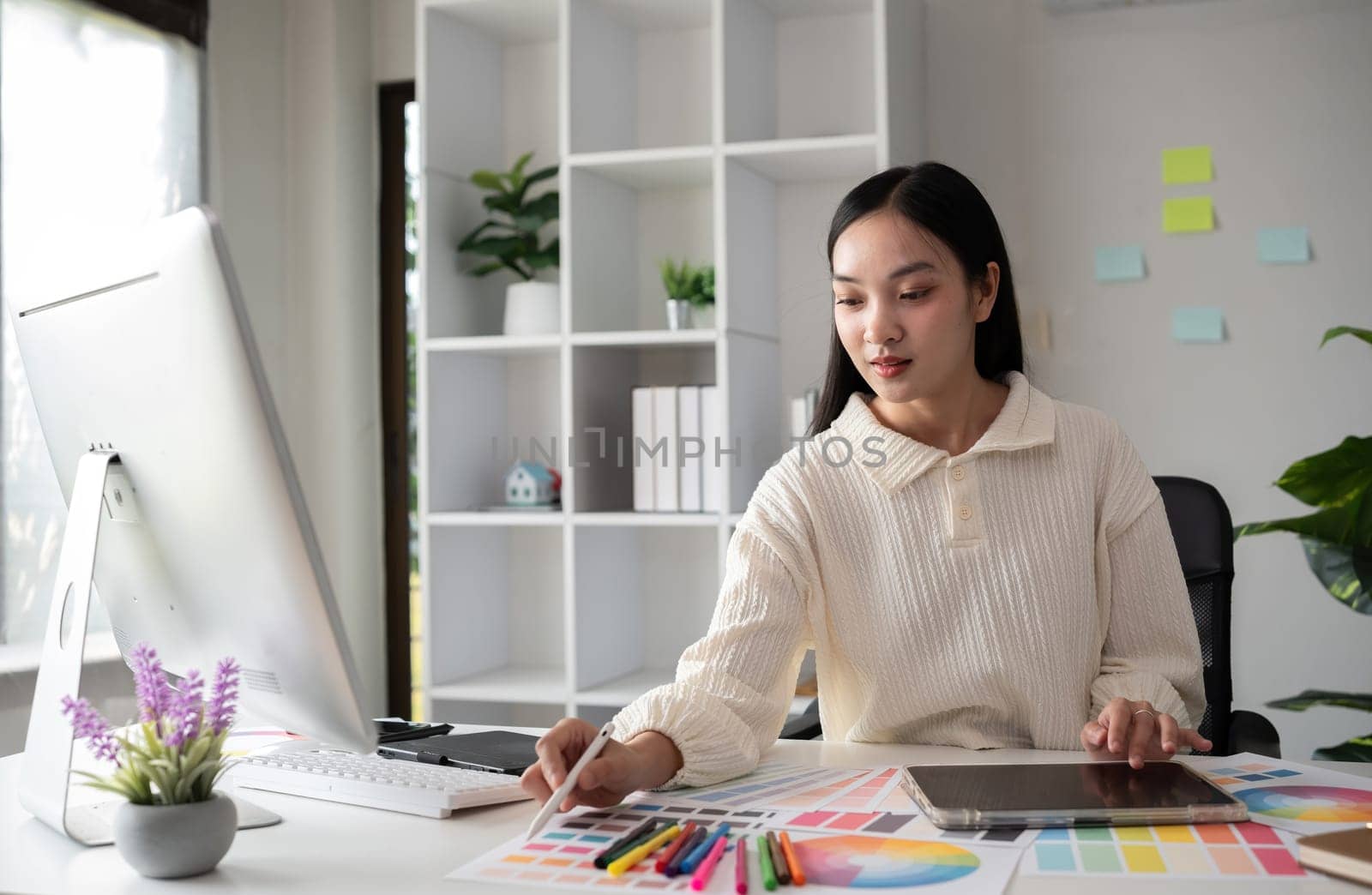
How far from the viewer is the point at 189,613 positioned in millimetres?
1055

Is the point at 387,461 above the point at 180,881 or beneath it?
above

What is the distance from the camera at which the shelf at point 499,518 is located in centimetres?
267

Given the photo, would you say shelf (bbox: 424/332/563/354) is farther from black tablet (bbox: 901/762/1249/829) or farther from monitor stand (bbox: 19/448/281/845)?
black tablet (bbox: 901/762/1249/829)

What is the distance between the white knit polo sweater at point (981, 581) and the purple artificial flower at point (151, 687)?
1.91 ft

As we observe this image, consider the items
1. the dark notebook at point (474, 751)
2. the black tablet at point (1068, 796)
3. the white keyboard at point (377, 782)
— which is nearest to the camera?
the black tablet at point (1068, 796)

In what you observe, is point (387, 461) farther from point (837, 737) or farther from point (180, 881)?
point (180, 881)

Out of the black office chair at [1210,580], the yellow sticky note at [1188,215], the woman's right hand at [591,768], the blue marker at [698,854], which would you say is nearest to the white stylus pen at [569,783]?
the woman's right hand at [591,768]

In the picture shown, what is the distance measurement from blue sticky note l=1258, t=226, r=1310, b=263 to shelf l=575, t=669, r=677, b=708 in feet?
4.88

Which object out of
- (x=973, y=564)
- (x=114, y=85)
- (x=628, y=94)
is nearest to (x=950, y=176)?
(x=973, y=564)

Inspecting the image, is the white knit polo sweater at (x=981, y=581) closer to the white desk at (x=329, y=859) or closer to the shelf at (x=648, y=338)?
the white desk at (x=329, y=859)

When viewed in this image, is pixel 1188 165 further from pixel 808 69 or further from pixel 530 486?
pixel 530 486

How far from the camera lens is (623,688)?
2705 millimetres

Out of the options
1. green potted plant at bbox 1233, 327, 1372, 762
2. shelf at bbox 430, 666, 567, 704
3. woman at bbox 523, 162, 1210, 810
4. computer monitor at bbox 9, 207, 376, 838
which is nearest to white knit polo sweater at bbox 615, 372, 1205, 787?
woman at bbox 523, 162, 1210, 810

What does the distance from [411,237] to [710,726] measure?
2.33m
